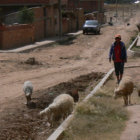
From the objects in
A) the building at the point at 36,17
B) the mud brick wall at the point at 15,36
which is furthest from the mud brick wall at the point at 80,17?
the mud brick wall at the point at 15,36

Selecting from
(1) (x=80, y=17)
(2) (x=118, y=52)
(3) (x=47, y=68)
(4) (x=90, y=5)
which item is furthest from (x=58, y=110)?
(4) (x=90, y=5)

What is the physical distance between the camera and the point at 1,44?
27.8 meters

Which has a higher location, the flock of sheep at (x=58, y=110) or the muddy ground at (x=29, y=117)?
the flock of sheep at (x=58, y=110)

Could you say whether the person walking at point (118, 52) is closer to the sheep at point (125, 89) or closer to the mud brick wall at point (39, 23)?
the sheep at point (125, 89)

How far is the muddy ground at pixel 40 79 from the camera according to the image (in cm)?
1001

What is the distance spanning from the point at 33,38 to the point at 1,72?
50.7 feet

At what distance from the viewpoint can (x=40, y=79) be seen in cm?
1720

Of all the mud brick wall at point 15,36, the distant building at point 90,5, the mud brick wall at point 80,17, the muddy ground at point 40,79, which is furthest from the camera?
the distant building at point 90,5

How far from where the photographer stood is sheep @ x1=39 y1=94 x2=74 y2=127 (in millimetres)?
9359

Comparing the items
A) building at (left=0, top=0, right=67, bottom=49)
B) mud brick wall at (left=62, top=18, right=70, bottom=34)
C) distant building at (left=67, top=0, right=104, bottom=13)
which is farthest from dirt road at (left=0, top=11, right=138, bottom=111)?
distant building at (left=67, top=0, right=104, bottom=13)

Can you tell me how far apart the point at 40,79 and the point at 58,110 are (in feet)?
25.5

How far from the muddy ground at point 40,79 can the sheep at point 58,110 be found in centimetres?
33

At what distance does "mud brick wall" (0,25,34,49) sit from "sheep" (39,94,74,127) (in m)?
18.5

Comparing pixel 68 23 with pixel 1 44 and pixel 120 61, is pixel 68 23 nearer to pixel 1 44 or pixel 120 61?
pixel 1 44
